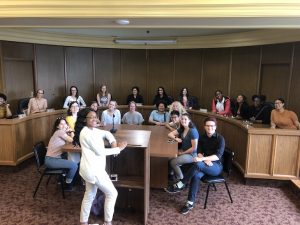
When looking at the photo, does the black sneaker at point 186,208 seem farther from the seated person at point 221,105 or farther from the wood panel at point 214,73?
the wood panel at point 214,73

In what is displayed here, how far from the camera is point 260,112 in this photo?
Answer: 213 inches

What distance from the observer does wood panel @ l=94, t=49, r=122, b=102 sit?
29.4 ft

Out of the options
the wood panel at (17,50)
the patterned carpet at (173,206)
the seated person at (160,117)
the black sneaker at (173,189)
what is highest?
the wood panel at (17,50)

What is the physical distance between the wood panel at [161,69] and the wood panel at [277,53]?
3.02 m

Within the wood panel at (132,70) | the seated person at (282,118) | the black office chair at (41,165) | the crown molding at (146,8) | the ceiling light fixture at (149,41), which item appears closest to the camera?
the crown molding at (146,8)

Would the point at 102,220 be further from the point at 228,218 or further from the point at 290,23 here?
the point at 290,23

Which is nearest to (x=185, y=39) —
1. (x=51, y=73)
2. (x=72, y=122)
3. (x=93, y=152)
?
(x=51, y=73)

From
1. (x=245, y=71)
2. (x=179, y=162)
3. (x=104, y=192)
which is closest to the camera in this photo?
(x=104, y=192)

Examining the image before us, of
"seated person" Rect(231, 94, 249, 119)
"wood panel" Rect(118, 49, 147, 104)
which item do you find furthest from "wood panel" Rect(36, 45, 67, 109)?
"seated person" Rect(231, 94, 249, 119)

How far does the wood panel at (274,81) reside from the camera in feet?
21.2

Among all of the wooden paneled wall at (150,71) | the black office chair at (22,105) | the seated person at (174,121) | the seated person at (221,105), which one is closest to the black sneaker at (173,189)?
the seated person at (174,121)

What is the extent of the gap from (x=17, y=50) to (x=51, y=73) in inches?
46.3

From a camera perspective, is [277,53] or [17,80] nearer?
[277,53]

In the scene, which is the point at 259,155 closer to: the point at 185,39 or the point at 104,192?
the point at 104,192
